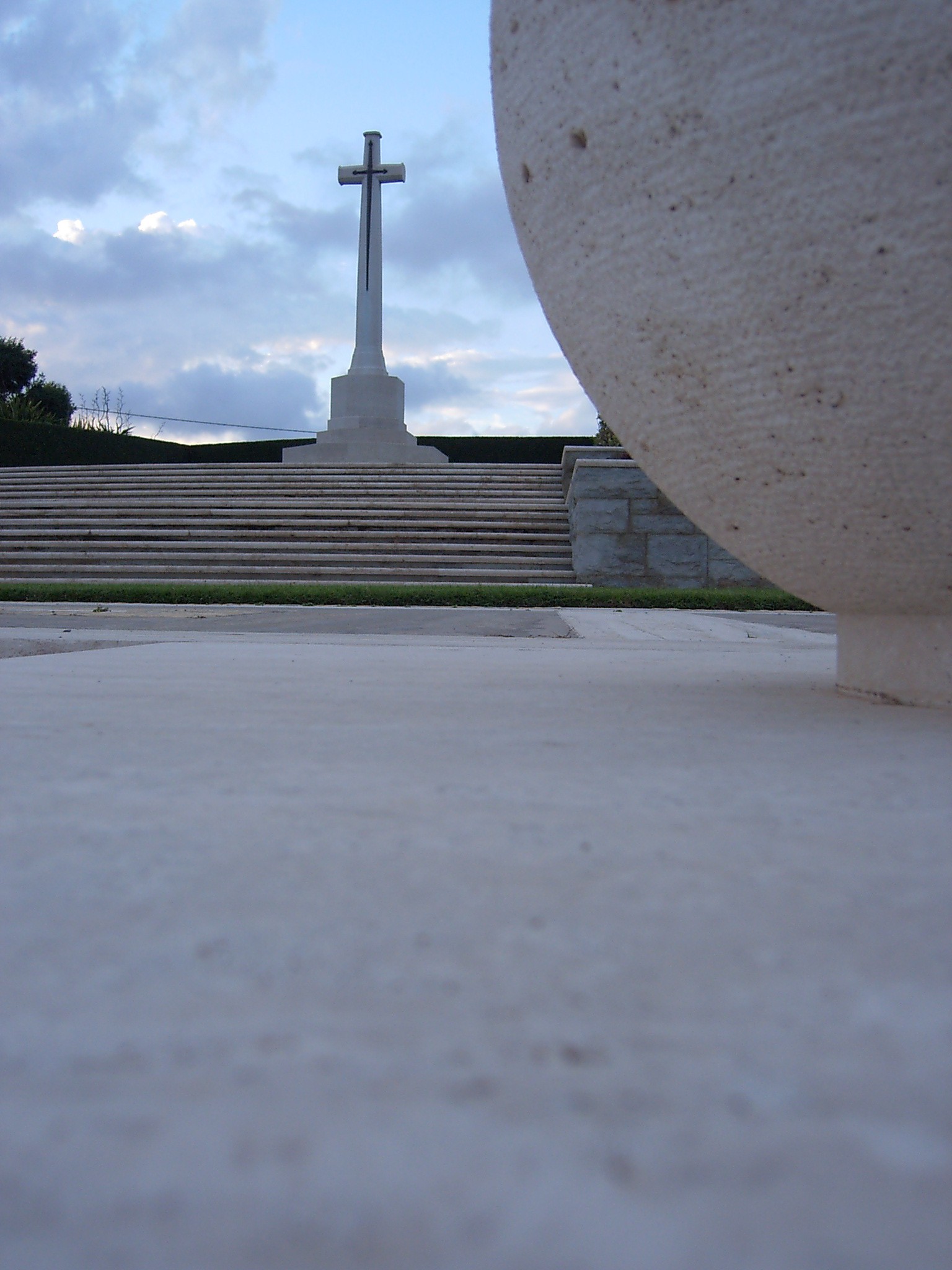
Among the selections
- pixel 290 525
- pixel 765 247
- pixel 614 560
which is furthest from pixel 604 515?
pixel 765 247

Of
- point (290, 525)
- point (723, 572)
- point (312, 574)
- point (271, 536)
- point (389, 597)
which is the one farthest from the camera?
point (290, 525)

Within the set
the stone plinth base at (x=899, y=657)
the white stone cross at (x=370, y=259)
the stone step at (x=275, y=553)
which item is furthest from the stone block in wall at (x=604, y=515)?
the white stone cross at (x=370, y=259)

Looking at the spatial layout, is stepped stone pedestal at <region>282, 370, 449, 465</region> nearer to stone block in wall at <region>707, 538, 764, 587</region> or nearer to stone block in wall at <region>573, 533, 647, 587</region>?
stone block in wall at <region>573, 533, 647, 587</region>

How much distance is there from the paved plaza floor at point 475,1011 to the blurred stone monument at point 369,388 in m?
17.6

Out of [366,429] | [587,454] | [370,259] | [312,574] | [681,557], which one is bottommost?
[312,574]

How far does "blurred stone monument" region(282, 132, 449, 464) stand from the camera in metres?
18.5

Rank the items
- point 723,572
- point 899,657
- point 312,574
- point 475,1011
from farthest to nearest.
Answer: point 312,574, point 723,572, point 899,657, point 475,1011

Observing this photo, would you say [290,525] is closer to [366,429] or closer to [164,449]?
[366,429]

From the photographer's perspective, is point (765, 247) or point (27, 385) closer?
point (765, 247)

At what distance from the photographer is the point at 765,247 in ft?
3.68

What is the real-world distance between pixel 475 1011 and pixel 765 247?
101 centimetres

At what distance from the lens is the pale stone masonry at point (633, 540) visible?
8969 mm

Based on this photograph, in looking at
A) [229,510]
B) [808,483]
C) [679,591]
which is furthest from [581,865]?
[229,510]

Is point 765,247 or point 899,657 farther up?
point 765,247
